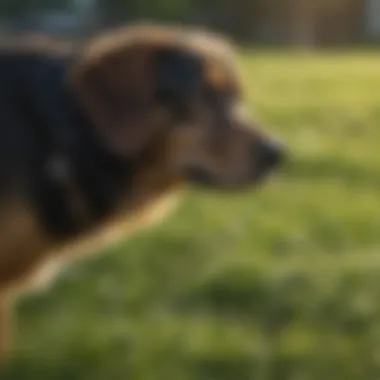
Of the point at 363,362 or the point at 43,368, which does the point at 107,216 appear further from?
the point at 363,362

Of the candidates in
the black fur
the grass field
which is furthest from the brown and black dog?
the grass field

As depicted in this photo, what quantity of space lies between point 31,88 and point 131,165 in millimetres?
421

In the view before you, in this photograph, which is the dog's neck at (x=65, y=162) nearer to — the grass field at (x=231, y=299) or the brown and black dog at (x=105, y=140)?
the brown and black dog at (x=105, y=140)

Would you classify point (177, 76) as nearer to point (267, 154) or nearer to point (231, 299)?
point (267, 154)

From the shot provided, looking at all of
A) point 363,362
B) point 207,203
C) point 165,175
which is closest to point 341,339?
point 363,362

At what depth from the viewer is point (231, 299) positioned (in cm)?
425

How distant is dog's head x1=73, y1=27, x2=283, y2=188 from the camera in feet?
11.8

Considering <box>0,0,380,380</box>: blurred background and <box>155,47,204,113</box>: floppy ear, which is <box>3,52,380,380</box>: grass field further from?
<box>155,47,204,113</box>: floppy ear

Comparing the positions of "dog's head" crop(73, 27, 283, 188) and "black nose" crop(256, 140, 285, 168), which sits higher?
"dog's head" crop(73, 27, 283, 188)

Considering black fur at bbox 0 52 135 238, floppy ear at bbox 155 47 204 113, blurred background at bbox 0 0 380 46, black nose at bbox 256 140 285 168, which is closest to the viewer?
black fur at bbox 0 52 135 238

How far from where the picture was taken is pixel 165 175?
146 inches

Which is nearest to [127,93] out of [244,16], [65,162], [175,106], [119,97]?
[119,97]

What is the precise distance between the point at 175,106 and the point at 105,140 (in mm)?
274

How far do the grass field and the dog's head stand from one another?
0.59m
